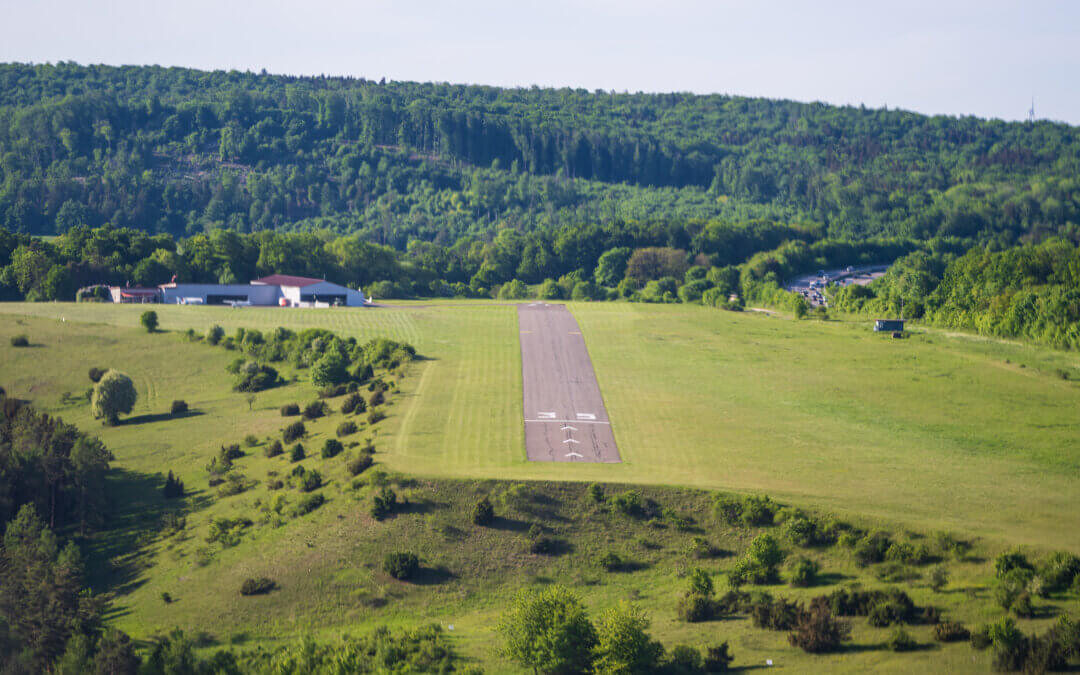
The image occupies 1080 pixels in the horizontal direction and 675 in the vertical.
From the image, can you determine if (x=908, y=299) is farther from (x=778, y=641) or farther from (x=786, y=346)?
(x=778, y=641)

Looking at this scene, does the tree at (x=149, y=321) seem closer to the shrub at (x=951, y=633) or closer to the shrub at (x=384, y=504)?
the shrub at (x=384, y=504)

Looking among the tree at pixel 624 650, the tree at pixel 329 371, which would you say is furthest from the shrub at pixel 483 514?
the tree at pixel 329 371

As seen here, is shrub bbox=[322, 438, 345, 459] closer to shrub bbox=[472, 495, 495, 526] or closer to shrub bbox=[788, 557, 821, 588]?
shrub bbox=[472, 495, 495, 526]

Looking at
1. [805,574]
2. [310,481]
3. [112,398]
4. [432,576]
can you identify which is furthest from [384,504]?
[112,398]

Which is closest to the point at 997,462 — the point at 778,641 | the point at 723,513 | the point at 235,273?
the point at 723,513

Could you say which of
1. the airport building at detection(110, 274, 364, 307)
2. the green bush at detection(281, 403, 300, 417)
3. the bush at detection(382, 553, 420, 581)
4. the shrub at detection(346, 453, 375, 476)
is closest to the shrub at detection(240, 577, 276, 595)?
the bush at detection(382, 553, 420, 581)

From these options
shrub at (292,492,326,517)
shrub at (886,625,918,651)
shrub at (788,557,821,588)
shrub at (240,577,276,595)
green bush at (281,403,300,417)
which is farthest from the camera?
green bush at (281,403,300,417)

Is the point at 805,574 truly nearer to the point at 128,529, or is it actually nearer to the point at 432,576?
the point at 432,576
